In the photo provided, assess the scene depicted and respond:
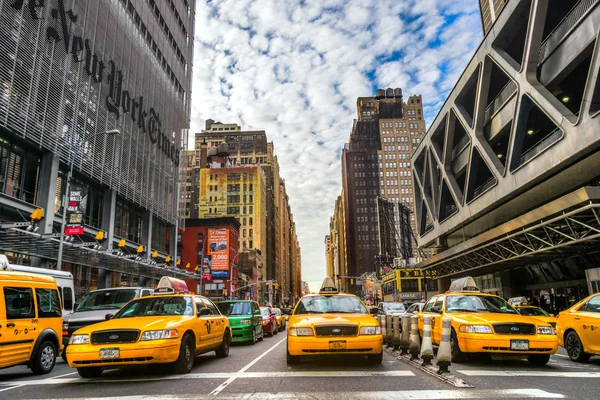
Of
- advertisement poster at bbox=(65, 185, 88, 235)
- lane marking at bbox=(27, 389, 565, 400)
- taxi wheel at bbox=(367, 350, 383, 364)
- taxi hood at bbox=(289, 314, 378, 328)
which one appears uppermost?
advertisement poster at bbox=(65, 185, 88, 235)

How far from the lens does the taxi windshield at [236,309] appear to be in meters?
16.2

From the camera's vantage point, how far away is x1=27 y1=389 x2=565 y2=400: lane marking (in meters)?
5.83

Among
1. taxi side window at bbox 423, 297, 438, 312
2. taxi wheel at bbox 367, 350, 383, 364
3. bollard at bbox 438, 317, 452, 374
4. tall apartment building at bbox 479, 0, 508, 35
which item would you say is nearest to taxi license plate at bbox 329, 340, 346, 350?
taxi wheel at bbox 367, 350, 383, 364

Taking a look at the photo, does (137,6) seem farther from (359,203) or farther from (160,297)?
(359,203)

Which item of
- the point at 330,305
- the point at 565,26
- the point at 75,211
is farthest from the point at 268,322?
the point at 565,26

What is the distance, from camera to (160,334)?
25.4 ft

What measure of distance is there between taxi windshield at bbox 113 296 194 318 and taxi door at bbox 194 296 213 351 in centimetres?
26

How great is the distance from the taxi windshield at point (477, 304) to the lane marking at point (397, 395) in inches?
159

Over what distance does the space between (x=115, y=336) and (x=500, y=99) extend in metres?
32.2

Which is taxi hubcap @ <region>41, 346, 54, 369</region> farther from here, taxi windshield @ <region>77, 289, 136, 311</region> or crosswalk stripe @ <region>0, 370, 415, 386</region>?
taxi windshield @ <region>77, 289, 136, 311</region>

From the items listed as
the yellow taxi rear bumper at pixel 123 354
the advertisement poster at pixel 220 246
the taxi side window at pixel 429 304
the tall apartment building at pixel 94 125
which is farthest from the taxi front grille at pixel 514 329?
the advertisement poster at pixel 220 246

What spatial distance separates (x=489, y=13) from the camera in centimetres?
5294

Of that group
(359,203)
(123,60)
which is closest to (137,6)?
(123,60)

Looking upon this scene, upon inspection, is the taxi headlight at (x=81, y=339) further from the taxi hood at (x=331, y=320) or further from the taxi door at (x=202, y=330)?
the taxi hood at (x=331, y=320)
